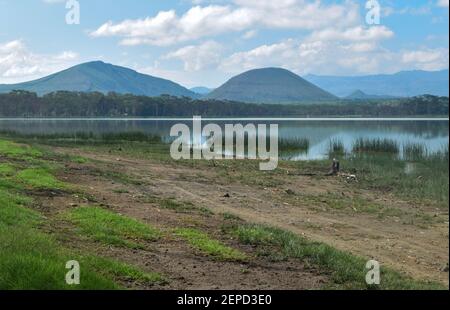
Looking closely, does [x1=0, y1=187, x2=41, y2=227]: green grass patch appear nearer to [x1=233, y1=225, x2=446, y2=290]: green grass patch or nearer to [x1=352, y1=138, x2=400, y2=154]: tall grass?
[x1=233, y1=225, x2=446, y2=290]: green grass patch

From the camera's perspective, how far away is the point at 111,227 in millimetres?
10352

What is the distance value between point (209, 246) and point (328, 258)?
6.94 feet

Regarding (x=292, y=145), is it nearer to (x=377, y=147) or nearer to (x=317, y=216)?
(x=377, y=147)

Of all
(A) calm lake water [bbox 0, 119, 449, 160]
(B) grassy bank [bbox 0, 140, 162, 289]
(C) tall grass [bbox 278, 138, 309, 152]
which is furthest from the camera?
(A) calm lake water [bbox 0, 119, 449, 160]

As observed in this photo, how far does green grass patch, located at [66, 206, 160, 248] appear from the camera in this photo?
9.47 m

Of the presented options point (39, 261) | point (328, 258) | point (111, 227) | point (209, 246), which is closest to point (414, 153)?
point (328, 258)

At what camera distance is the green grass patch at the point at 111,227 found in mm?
9469

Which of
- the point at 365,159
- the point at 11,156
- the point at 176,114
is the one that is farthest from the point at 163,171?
the point at 176,114

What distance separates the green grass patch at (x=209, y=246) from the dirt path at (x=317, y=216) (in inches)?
86.9

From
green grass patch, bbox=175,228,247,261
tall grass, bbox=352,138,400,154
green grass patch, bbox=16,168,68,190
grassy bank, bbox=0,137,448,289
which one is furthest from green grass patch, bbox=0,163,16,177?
tall grass, bbox=352,138,400,154

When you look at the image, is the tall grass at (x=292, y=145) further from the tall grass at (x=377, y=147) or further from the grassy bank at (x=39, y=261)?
the grassy bank at (x=39, y=261)

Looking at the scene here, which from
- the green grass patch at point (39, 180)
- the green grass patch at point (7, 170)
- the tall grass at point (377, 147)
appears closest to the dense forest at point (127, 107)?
the tall grass at point (377, 147)

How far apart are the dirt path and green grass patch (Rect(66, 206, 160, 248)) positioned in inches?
48.1

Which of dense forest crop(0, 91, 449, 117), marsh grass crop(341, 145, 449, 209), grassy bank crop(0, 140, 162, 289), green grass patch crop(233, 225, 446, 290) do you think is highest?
dense forest crop(0, 91, 449, 117)
